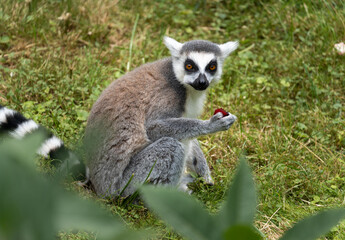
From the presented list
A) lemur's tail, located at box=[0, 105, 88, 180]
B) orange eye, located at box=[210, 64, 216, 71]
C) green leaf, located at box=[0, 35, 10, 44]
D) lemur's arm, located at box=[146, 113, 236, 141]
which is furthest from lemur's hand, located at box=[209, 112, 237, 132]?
green leaf, located at box=[0, 35, 10, 44]

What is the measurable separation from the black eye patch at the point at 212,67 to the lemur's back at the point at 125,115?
313 mm

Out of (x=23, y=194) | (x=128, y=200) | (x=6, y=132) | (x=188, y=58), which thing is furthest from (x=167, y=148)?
(x=23, y=194)

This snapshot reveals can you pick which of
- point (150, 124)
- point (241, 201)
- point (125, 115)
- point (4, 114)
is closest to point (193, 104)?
point (150, 124)

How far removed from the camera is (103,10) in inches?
234

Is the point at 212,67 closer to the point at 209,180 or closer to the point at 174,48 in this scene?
the point at 174,48

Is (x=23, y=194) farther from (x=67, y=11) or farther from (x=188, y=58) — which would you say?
(x=67, y=11)

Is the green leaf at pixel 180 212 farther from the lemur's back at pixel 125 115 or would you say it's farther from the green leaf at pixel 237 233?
the lemur's back at pixel 125 115

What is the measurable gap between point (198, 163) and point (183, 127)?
24.7 inches

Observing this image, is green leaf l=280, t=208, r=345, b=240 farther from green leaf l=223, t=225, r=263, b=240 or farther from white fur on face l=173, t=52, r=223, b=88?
white fur on face l=173, t=52, r=223, b=88

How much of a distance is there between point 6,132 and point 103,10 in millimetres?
3151

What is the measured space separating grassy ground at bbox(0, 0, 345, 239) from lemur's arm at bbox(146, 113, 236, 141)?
1.77 feet

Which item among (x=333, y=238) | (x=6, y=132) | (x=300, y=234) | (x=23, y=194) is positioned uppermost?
(x=23, y=194)

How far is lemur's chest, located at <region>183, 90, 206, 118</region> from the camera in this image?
388cm

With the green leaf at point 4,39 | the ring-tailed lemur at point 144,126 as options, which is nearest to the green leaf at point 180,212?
the ring-tailed lemur at point 144,126
